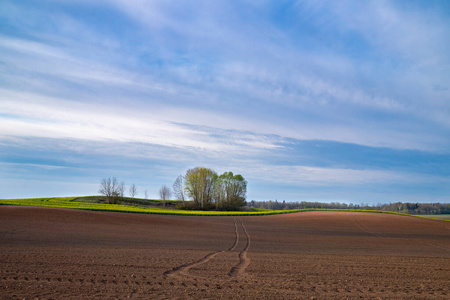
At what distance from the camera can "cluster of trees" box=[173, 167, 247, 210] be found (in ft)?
243

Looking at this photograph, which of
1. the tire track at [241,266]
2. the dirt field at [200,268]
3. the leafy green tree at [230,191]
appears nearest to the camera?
the dirt field at [200,268]

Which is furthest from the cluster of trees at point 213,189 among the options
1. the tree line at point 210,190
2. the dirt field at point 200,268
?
the dirt field at point 200,268

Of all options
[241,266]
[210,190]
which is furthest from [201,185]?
[241,266]

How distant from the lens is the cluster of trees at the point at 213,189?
74.0 m

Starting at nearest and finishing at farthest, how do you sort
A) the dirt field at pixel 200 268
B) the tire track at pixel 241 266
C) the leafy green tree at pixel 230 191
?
the dirt field at pixel 200 268 < the tire track at pixel 241 266 < the leafy green tree at pixel 230 191

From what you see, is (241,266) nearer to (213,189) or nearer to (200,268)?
(200,268)

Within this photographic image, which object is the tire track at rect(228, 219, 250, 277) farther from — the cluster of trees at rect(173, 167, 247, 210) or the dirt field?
the cluster of trees at rect(173, 167, 247, 210)

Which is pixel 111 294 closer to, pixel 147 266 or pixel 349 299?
pixel 147 266

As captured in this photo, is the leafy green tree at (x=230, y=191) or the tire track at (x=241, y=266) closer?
the tire track at (x=241, y=266)

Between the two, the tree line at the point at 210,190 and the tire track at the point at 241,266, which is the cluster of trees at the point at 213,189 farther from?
the tire track at the point at 241,266

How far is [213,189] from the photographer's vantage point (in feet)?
252

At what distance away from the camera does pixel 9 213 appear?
29.5 m

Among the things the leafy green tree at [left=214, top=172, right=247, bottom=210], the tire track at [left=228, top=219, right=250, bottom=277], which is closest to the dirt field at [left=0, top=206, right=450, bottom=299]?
the tire track at [left=228, top=219, right=250, bottom=277]

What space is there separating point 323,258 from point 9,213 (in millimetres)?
27942
